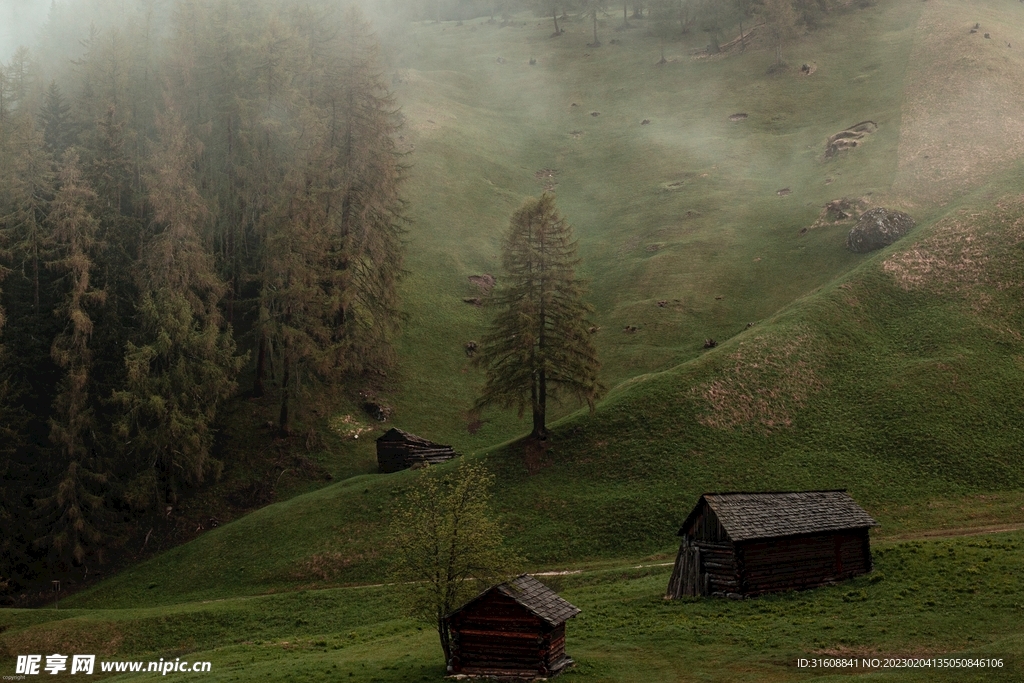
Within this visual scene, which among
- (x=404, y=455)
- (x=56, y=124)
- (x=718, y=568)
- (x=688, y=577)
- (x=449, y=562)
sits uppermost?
(x=56, y=124)

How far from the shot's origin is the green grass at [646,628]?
2683 centimetres

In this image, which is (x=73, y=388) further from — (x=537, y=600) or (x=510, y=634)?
(x=537, y=600)

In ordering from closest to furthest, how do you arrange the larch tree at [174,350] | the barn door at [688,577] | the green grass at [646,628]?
the green grass at [646,628] < the barn door at [688,577] < the larch tree at [174,350]

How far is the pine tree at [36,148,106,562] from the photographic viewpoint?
49.4 m

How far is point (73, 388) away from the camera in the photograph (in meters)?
51.2

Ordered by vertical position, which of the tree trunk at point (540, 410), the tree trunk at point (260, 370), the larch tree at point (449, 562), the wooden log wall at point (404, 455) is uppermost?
the tree trunk at point (260, 370)

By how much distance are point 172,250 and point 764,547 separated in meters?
42.4

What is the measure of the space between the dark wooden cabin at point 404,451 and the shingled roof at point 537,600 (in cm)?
2803

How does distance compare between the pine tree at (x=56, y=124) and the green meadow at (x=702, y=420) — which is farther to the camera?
the pine tree at (x=56, y=124)

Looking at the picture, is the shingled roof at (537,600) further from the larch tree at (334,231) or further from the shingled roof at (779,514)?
the larch tree at (334,231)

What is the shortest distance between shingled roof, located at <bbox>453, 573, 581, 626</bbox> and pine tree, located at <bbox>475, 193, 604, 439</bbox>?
2346 centimetres

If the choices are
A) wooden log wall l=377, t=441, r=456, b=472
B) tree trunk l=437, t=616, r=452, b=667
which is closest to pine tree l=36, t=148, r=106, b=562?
wooden log wall l=377, t=441, r=456, b=472

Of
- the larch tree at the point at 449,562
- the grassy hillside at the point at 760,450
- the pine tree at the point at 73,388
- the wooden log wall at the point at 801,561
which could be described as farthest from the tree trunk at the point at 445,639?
the pine tree at the point at 73,388

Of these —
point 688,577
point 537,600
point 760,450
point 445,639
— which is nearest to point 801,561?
point 688,577
